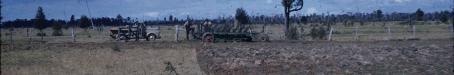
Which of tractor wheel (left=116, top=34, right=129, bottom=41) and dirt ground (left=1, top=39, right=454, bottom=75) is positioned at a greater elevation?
tractor wheel (left=116, top=34, right=129, bottom=41)

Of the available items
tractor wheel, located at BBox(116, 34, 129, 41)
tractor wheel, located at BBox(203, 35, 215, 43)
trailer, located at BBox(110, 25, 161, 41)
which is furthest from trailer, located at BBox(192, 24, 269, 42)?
tractor wheel, located at BBox(116, 34, 129, 41)

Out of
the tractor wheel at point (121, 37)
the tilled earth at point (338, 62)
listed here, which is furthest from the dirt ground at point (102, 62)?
the tractor wheel at point (121, 37)

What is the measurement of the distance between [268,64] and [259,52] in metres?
3.73

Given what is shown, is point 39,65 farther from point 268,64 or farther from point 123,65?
point 268,64

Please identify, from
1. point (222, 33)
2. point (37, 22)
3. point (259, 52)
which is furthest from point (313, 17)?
point (259, 52)

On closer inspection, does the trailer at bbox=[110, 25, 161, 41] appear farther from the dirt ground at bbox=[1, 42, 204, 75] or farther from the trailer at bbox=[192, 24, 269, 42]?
the dirt ground at bbox=[1, 42, 204, 75]

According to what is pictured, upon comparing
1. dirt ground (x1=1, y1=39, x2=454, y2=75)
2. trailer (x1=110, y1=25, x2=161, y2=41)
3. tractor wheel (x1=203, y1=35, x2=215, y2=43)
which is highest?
trailer (x1=110, y1=25, x2=161, y2=41)

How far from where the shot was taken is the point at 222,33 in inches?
1455

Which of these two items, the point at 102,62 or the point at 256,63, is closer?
the point at 256,63

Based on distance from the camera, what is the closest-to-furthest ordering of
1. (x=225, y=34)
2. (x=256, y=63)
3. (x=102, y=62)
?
(x=256, y=63) < (x=102, y=62) < (x=225, y=34)

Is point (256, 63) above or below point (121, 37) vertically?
below

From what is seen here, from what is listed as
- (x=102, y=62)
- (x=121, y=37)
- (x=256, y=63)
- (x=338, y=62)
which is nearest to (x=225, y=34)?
(x=121, y=37)

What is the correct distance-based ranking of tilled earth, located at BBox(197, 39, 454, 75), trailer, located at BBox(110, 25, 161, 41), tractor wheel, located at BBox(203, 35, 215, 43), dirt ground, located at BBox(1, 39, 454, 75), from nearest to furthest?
1. tilled earth, located at BBox(197, 39, 454, 75)
2. dirt ground, located at BBox(1, 39, 454, 75)
3. tractor wheel, located at BBox(203, 35, 215, 43)
4. trailer, located at BBox(110, 25, 161, 41)

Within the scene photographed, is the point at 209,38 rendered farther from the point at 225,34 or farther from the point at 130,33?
the point at 130,33
